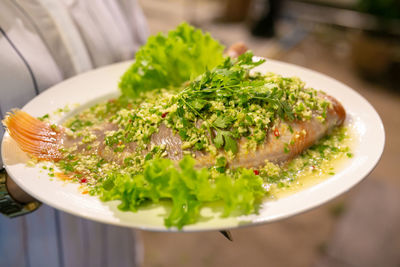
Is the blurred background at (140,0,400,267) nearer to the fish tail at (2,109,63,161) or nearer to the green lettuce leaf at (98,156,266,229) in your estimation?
the fish tail at (2,109,63,161)

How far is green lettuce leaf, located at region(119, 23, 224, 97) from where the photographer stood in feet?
5.89

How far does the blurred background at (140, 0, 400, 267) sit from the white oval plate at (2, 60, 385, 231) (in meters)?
1.91

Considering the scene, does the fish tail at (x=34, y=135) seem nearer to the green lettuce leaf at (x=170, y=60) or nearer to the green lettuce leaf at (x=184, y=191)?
the green lettuce leaf at (x=184, y=191)

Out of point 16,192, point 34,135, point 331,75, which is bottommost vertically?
point 331,75

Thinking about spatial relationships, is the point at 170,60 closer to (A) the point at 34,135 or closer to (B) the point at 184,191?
(A) the point at 34,135

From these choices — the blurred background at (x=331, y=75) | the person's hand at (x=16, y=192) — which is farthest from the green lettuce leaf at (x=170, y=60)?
the blurred background at (x=331, y=75)

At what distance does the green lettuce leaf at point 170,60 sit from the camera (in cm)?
180

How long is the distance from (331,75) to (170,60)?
4059 mm

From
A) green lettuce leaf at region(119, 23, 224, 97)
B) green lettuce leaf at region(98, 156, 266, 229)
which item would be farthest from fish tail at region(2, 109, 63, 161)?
green lettuce leaf at region(119, 23, 224, 97)

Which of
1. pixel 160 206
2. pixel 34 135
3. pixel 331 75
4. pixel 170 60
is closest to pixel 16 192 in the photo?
pixel 34 135

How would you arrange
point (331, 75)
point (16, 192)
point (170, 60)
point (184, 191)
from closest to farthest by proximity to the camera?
point (184, 191) → point (16, 192) → point (170, 60) → point (331, 75)

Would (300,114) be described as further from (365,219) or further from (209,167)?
(365,219)

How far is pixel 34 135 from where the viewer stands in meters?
1.36

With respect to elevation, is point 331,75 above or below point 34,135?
below
